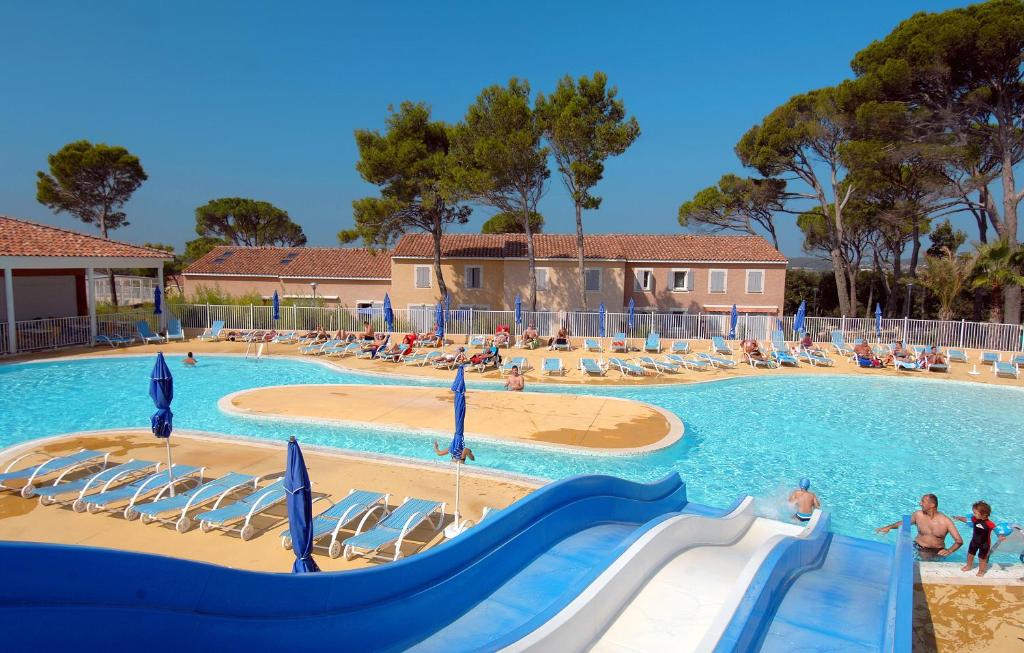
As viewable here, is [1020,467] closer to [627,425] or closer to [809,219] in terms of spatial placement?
[627,425]

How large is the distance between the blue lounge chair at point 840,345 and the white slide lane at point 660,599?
19048mm

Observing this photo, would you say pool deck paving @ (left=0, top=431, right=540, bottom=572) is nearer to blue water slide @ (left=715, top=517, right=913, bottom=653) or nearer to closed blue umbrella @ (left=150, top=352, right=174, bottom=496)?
closed blue umbrella @ (left=150, top=352, right=174, bottom=496)

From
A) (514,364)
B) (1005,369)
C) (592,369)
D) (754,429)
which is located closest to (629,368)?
(592,369)

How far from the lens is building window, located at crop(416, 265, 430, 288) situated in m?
33.7

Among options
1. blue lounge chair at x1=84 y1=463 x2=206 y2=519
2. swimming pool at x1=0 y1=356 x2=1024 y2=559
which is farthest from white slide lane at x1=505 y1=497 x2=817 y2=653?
blue lounge chair at x1=84 y1=463 x2=206 y2=519

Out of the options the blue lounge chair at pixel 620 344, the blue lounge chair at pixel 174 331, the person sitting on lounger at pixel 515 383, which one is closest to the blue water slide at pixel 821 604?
the person sitting on lounger at pixel 515 383

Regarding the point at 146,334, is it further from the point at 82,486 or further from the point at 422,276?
the point at 82,486

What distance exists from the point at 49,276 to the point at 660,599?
28.3 metres

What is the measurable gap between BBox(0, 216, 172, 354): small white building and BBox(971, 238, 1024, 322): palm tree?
32195 millimetres

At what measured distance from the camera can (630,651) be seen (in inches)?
166

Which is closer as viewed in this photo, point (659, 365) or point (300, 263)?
point (659, 365)

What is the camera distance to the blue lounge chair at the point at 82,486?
797cm

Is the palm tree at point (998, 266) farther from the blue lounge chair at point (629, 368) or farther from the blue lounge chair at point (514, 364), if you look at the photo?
the blue lounge chair at point (514, 364)

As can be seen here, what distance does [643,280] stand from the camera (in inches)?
1300
